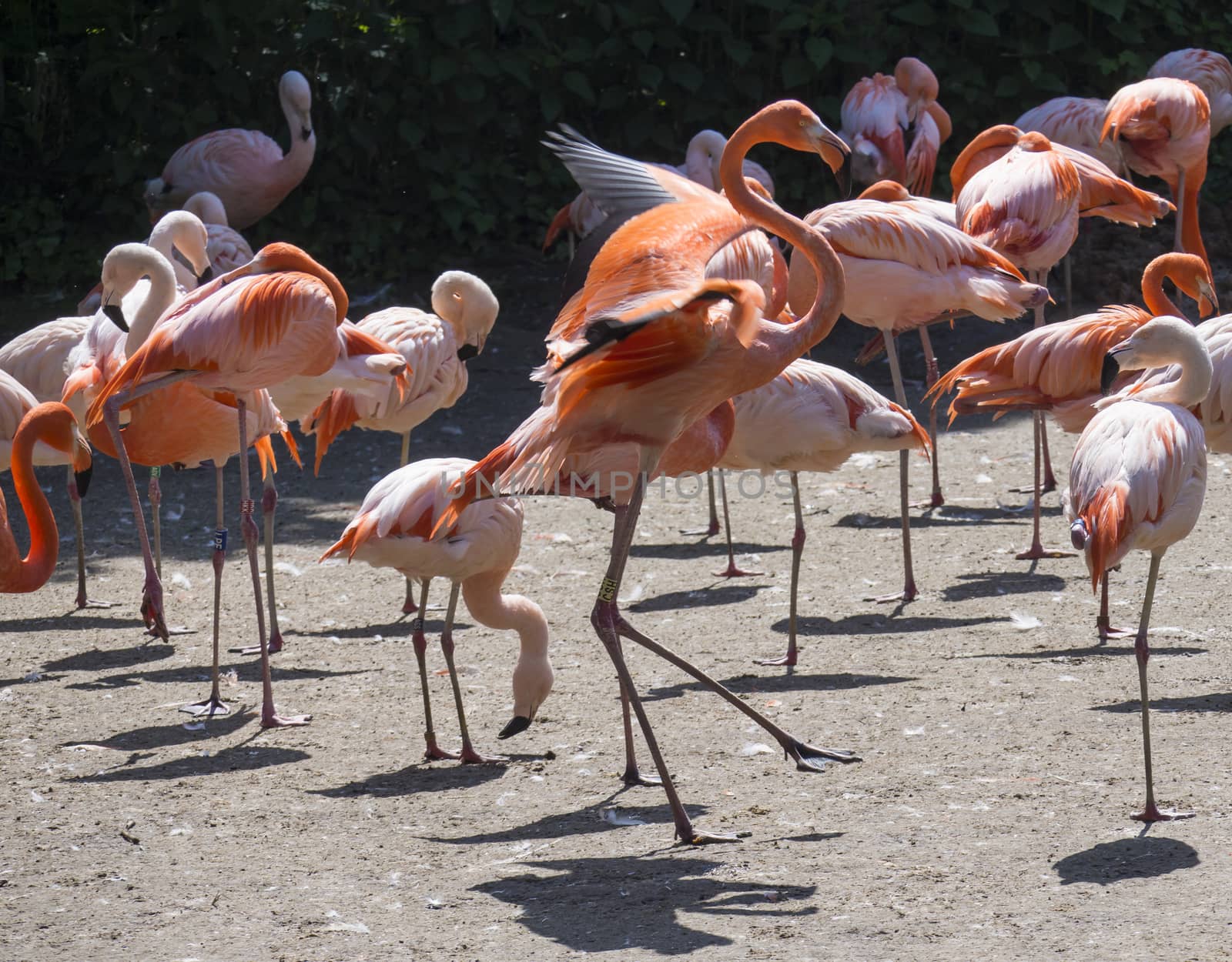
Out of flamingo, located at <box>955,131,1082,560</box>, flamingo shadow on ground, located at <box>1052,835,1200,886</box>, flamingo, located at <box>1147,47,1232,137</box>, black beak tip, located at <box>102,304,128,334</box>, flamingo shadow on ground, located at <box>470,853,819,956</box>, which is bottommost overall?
flamingo shadow on ground, located at <box>470,853,819,956</box>

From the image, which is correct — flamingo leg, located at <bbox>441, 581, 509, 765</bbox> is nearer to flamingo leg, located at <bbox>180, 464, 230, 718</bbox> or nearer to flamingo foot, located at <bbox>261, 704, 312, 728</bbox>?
flamingo foot, located at <bbox>261, 704, 312, 728</bbox>

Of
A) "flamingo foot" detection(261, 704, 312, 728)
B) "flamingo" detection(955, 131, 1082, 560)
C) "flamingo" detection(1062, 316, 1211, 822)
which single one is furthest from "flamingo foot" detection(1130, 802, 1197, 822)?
"flamingo" detection(955, 131, 1082, 560)

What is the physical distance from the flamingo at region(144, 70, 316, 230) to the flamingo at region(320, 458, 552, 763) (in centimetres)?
592

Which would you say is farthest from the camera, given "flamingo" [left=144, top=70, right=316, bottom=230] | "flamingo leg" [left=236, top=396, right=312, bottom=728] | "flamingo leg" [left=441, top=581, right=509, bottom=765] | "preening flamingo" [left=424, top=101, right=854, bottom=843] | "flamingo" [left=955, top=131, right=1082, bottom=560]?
"flamingo" [left=144, top=70, right=316, bottom=230]

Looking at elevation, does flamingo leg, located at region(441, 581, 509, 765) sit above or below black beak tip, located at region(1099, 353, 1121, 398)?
below

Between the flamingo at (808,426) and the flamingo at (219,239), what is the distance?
3401 millimetres

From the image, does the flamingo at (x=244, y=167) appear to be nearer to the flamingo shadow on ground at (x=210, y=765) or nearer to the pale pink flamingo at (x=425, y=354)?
the pale pink flamingo at (x=425, y=354)

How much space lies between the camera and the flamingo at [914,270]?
5.82m

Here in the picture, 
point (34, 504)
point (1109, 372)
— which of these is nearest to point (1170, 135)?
point (1109, 372)

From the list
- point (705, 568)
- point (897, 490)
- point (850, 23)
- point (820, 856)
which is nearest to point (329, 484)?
point (705, 568)

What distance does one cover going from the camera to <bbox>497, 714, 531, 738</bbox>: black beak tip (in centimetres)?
393

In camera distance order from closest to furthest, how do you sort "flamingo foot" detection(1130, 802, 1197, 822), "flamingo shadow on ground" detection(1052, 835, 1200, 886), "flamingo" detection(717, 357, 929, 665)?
"flamingo shadow on ground" detection(1052, 835, 1200, 886) < "flamingo foot" detection(1130, 802, 1197, 822) < "flamingo" detection(717, 357, 929, 665)

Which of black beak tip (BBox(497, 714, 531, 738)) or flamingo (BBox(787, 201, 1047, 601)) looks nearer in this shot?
black beak tip (BBox(497, 714, 531, 738))

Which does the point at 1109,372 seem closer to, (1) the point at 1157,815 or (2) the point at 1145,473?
(2) the point at 1145,473
